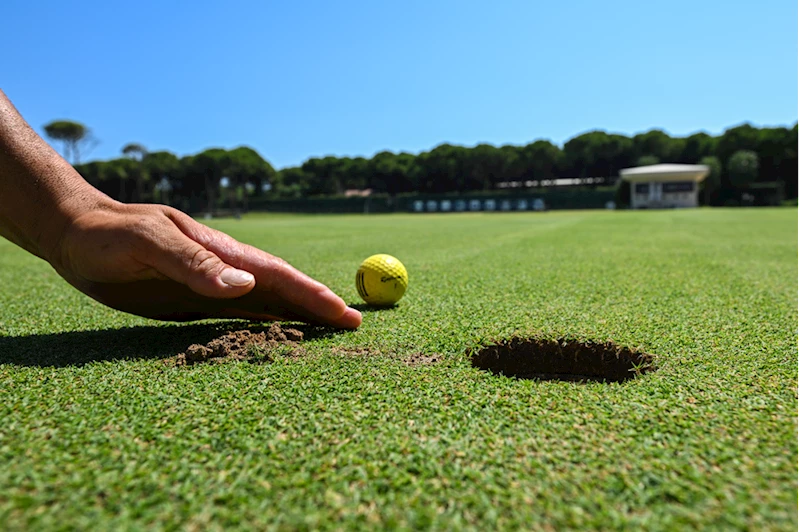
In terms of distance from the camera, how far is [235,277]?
2576mm

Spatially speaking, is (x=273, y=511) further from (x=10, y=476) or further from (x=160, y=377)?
(x=160, y=377)

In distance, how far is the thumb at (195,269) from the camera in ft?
8.30

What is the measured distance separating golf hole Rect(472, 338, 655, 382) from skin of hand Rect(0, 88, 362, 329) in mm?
987

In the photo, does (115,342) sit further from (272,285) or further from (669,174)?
(669,174)

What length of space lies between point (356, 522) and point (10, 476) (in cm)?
101

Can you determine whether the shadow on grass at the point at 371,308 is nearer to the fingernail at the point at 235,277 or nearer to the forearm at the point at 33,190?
the fingernail at the point at 235,277

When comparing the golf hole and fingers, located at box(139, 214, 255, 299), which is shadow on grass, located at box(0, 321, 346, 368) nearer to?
fingers, located at box(139, 214, 255, 299)

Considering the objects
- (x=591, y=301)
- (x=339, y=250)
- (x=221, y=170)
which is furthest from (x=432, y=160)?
(x=591, y=301)

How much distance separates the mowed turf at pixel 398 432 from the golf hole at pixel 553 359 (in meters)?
0.08

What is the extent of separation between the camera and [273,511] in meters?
1.32

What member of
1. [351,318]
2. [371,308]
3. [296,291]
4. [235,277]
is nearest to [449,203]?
[371,308]

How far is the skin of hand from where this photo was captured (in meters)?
2.53

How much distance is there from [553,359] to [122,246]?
7.57 ft

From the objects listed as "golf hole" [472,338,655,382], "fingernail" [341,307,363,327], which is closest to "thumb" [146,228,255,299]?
"fingernail" [341,307,363,327]
